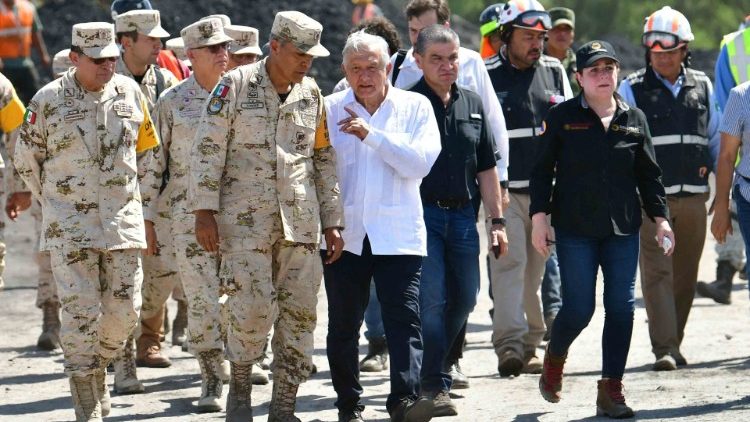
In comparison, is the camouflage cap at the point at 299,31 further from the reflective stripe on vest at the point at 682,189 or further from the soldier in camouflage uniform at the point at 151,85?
the reflective stripe on vest at the point at 682,189

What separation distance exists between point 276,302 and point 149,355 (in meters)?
3.18

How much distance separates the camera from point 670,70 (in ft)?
37.7

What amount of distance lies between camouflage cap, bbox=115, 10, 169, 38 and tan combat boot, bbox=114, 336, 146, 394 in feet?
6.84

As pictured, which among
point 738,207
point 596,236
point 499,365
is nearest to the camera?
point 596,236

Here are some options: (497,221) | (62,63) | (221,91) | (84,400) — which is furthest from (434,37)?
(62,63)

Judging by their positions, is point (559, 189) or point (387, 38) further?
point (387, 38)

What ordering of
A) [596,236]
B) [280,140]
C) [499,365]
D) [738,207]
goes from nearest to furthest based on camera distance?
[280,140], [596,236], [738,207], [499,365]

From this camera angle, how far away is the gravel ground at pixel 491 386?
962 cm

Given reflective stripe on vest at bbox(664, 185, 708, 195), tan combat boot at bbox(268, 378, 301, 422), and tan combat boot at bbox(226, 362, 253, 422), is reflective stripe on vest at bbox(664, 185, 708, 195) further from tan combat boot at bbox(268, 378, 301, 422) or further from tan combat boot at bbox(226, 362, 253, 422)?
tan combat boot at bbox(226, 362, 253, 422)

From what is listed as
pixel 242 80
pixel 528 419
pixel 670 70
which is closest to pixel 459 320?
pixel 528 419

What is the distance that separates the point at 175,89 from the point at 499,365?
2726mm

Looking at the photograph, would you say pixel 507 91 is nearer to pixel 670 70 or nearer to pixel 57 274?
pixel 670 70

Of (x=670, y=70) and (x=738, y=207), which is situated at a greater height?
(x=670, y=70)

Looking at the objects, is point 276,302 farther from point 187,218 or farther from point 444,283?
point 187,218
